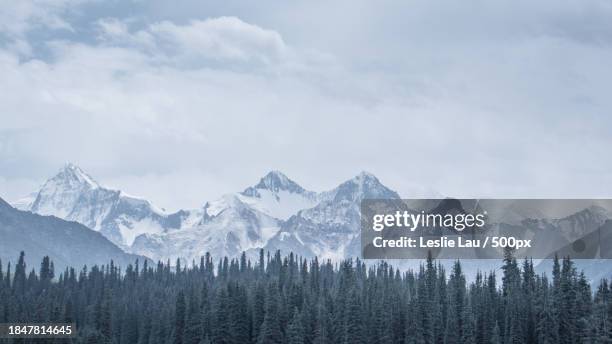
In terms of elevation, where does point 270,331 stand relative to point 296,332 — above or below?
above

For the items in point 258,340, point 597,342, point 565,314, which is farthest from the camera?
point 258,340

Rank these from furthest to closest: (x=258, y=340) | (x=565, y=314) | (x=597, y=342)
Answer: (x=258, y=340) → (x=565, y=314) → (x=597, y=342)

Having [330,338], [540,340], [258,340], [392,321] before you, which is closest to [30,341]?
[258,340]

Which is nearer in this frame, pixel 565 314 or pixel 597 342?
pixel 597 342

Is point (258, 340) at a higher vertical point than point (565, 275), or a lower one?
lower

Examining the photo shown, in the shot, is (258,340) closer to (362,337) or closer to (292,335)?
(292,335)

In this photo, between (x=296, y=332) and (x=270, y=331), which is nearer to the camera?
(x=296, y=332)

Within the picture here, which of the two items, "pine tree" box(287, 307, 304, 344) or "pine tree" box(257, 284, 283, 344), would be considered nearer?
"pine tree" box(287, 307, 304, 344)

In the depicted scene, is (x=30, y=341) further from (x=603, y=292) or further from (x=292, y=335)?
(x=603, y=292)

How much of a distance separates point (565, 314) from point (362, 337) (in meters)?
42.4

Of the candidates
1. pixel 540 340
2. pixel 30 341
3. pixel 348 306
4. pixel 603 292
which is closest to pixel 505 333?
pixel 540 340

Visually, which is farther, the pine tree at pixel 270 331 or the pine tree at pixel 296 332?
the pine tree at pixel 270 331

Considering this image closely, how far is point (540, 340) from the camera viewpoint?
7308 inches

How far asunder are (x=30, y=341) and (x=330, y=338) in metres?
64.8
